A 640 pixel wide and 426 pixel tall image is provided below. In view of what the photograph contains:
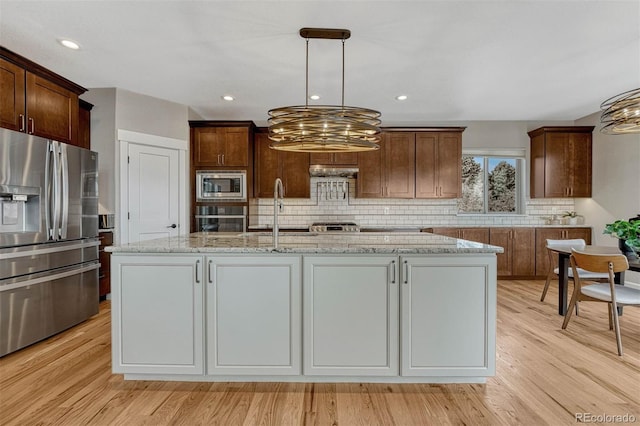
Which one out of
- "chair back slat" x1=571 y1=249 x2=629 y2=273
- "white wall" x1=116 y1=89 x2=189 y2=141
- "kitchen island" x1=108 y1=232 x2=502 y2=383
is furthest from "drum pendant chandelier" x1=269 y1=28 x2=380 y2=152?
"white wall" x1=116 y1=89 x2=189 y2=141

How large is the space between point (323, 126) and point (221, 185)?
2.95 m

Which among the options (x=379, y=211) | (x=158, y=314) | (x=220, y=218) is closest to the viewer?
(x=158, y=314)

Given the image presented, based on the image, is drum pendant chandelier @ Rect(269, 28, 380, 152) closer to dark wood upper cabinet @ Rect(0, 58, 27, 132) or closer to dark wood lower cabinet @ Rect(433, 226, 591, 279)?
dark wood upper cabinet @ Rect(0, 58, 27, 132)

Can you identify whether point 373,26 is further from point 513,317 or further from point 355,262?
point 513,317

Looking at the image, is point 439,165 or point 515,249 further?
point 439,165

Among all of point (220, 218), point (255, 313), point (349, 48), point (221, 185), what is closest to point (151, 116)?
point (221, 185)

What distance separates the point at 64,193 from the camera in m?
3.14

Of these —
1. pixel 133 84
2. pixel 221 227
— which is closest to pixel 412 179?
pixel 221 227

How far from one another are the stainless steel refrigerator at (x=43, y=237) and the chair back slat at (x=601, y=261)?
4601 millimetres

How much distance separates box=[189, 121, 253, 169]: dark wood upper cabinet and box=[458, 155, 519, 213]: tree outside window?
3679 mm

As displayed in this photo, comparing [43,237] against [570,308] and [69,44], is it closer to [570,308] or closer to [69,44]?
[69,44]

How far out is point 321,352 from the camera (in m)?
2.21

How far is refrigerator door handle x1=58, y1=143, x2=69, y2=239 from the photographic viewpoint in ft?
10.2

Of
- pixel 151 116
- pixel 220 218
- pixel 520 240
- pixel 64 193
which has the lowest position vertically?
pixel 520 240
